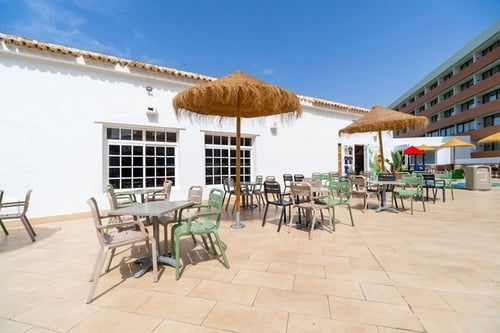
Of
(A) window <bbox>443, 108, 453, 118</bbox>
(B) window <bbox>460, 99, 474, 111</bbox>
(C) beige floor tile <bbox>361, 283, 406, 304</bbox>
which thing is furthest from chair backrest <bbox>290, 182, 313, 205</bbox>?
(A) window <bbox>443, 108, 453, 118</bbox>

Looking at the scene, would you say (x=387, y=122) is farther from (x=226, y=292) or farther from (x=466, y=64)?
(x=466, y=64)

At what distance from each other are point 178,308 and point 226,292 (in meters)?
0.49

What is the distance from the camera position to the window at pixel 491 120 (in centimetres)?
2280

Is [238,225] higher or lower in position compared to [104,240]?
lower

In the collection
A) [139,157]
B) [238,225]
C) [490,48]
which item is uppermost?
[490,48]

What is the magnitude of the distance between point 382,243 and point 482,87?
102ft

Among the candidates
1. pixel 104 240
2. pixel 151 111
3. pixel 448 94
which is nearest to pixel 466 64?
pixel 448 94

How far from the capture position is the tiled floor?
1948mm

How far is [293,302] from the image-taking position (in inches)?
87.5

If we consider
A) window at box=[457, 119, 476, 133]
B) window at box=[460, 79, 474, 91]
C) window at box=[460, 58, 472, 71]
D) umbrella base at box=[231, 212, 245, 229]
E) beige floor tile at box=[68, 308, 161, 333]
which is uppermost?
window at box=[460, 58, 472, 71]

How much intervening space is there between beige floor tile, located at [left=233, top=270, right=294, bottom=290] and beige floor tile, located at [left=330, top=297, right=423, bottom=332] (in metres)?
0.53

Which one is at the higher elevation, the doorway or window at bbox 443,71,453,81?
window at bbox 443,71,453,81

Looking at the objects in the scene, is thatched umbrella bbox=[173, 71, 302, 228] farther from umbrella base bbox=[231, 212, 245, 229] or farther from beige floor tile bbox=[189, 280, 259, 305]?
beige floor tile bbox=[189, 280, 259, 305]

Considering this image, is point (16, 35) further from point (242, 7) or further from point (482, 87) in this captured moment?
point (482, 87)
